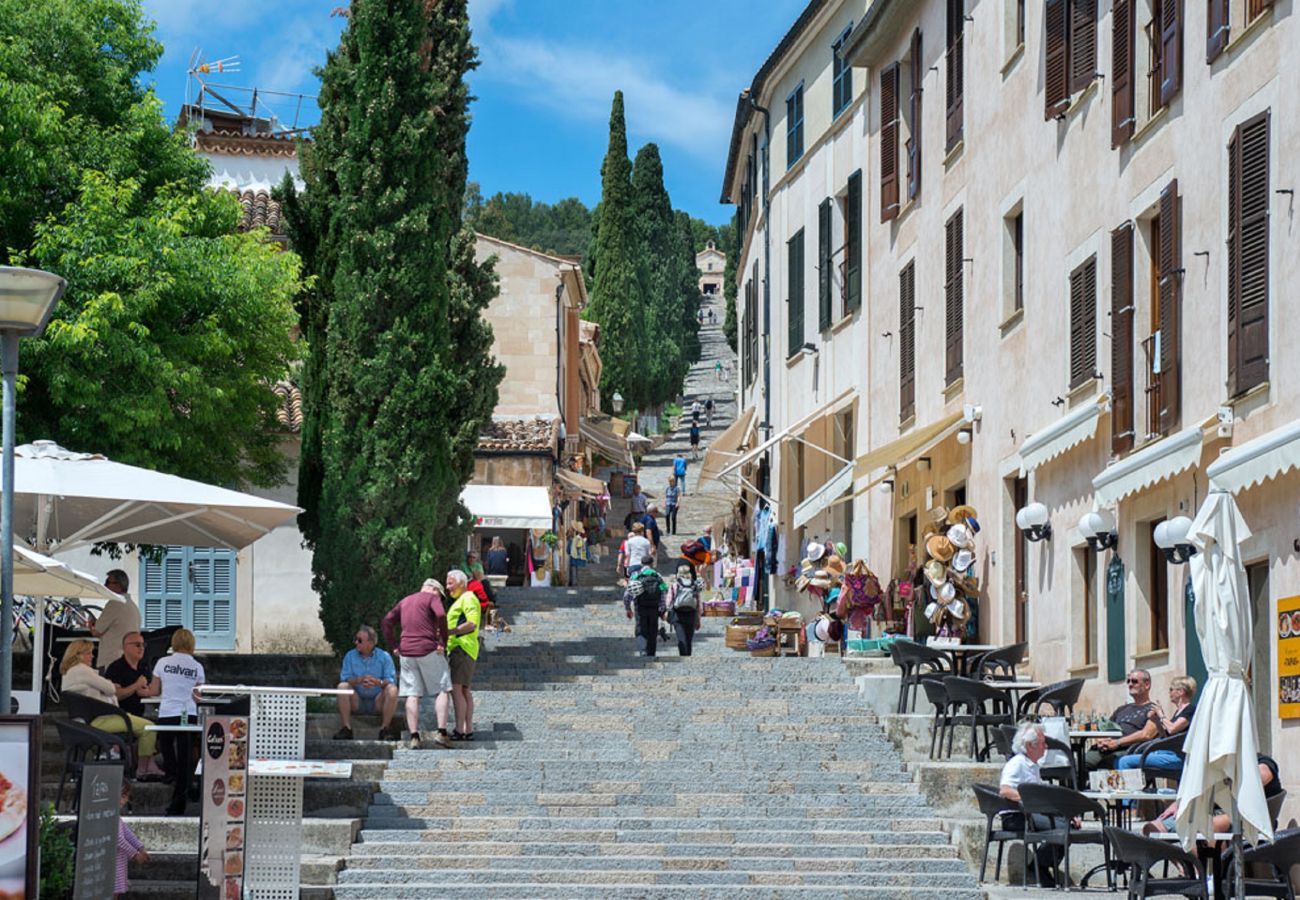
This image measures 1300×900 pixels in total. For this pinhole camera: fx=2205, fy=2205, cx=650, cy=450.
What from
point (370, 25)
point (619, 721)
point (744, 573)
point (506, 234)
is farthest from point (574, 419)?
point (506, 234)

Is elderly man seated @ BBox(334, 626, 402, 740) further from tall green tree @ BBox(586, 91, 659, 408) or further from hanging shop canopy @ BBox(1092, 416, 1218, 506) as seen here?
tall green tree @ BBox(586, 91, 659, 408)

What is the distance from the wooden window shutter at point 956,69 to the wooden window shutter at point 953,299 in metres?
1.07

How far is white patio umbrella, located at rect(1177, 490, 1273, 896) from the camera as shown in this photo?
1376 centimetres

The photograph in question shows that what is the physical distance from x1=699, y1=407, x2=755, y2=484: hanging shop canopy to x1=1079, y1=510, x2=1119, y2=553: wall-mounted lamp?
1944 cm

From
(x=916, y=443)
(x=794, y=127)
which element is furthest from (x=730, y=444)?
(x=916, y=443)

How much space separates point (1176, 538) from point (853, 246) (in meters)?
16.2

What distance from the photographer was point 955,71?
27.0 m

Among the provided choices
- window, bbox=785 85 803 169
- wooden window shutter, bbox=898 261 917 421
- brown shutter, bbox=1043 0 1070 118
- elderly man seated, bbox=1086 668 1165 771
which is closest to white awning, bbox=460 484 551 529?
window, bbox=785 85 803 169

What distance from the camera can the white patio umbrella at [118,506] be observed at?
1777cm

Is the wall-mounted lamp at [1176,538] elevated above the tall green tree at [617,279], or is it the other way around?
the tall green tree at [617,279]

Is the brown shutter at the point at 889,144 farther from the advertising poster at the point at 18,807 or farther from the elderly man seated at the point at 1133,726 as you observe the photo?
the advertising poster at the point at 18,807

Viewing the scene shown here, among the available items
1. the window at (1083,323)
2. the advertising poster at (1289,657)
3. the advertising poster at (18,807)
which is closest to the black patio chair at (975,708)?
the window at (1083,323)

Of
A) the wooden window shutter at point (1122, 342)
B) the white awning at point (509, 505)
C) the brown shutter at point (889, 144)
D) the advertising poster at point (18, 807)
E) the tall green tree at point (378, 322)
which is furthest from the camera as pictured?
the white awning at point (509, 505)

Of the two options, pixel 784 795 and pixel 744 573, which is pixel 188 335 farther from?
pixel 744 573
